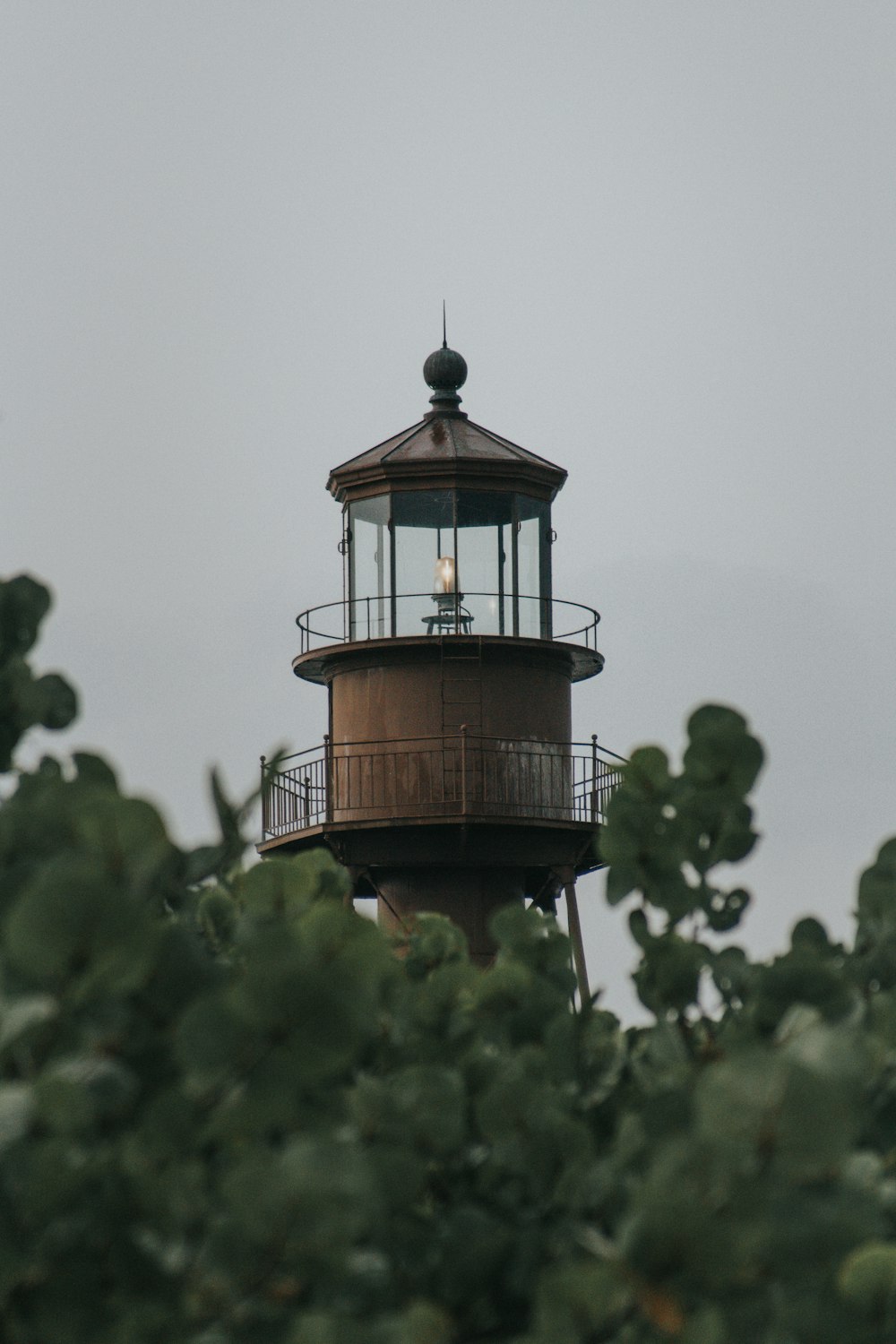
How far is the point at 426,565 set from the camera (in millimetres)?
24328

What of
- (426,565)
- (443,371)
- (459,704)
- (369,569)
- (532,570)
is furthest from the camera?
(443,371)

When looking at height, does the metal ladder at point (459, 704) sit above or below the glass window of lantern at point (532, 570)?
below

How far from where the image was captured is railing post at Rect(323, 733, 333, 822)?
78.6 feet

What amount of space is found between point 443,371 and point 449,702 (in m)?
5.24

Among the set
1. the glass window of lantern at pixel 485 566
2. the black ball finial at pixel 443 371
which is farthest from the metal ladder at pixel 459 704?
the black ball finial at pixel 443 371

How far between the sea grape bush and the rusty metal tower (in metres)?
21.4

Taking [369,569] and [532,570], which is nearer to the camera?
[532,570]

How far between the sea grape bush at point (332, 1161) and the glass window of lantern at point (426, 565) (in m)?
22.2

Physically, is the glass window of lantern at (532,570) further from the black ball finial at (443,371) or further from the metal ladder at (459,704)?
the black ball finial at (443,371)

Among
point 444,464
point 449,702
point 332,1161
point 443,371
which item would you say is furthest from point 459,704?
point 332,1161

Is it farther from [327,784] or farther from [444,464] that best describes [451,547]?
[327,784]

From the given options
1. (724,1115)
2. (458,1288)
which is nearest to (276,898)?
(458,1288)

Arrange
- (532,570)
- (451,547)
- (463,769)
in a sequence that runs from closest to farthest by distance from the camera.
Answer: (463,769) → (451,547) → (532,570)

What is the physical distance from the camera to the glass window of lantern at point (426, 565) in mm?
24234
